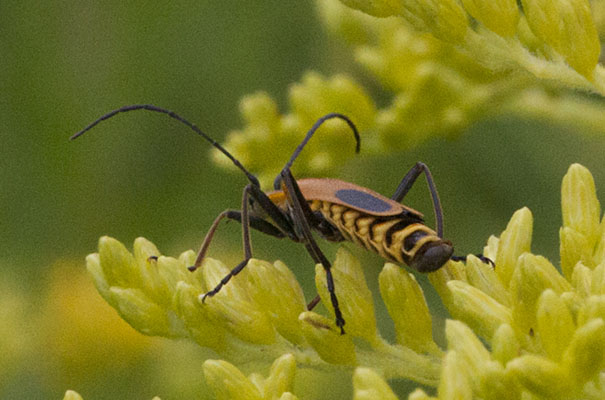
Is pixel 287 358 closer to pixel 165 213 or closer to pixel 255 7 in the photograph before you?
pixel 165 213

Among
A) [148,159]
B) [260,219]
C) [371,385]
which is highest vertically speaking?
[148,159]

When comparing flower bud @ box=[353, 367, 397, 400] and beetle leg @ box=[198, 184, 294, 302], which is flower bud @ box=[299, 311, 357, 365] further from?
beetle leg @ box=[198, 184, 294, 302]

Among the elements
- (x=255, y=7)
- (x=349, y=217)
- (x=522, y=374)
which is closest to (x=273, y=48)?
(x=255, y=7)

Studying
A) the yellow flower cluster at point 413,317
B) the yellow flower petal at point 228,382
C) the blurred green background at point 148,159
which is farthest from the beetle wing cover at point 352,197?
the blurred green background at point 148,159

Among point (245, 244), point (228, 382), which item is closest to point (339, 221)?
point (245, 244)

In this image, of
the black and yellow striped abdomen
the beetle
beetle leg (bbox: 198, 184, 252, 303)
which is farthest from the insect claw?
beetle leg (bbox: 198, 184, 252, 303)

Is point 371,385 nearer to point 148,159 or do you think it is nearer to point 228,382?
point 228,382

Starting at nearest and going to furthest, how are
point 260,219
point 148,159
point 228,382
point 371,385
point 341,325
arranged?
point 371,385 → point 228,382 → point 341,325 → point 260,219 → point 148,159

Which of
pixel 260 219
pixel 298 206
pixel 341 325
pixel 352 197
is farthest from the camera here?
pixel 260 219
